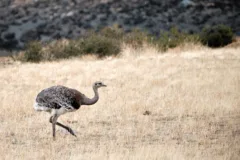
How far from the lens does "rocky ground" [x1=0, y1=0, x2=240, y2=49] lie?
155 ft

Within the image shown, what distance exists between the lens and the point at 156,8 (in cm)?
5038

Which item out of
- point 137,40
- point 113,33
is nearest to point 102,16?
point 113,33

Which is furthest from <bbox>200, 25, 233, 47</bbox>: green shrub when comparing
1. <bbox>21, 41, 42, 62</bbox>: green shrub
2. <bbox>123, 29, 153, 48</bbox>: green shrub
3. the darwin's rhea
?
the darwin's rhea

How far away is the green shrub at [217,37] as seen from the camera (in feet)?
106

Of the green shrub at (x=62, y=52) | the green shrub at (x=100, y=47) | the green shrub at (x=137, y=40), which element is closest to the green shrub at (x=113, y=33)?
the green shrub at (x=137, y=40)

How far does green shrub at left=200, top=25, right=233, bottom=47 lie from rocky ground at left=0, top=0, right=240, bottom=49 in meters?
11.6

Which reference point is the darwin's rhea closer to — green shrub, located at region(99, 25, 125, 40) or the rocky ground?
green shrub, located at region(99, 25, 125, 40)

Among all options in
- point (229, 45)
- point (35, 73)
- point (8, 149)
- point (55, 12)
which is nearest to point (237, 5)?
point (55, 12)

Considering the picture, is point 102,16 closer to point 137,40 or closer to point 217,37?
point 217,37

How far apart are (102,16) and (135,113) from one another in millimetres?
35070

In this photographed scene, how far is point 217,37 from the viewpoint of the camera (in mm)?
32469

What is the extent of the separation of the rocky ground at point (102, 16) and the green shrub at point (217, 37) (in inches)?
457

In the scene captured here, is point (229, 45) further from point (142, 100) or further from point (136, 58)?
point (142, 100)

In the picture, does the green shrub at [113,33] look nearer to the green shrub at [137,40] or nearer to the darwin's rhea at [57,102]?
the green shrub at [137,40]
